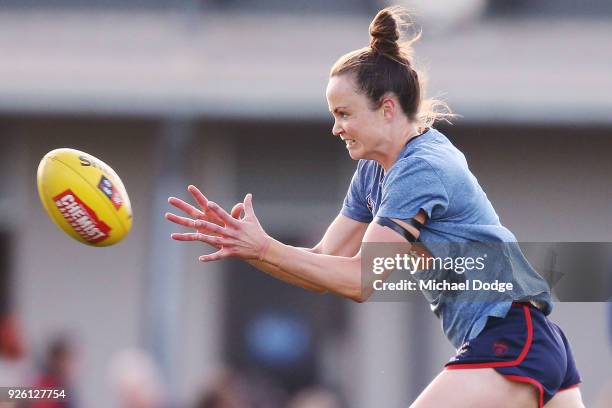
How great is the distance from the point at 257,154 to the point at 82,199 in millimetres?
6695

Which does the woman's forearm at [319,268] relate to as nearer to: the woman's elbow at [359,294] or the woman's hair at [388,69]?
the woman's elbow at [359,294]

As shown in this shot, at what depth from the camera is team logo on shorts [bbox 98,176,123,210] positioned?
581cm

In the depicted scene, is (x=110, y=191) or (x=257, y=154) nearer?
(x=110, y=191)

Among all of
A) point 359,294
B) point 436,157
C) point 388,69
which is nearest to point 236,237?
point 359,294

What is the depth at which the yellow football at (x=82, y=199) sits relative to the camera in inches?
226

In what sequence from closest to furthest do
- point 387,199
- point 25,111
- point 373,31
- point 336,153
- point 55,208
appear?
1. point 387,199
2. point 373,31
3. point 55,208
4. point 25,111
5. point 336,153

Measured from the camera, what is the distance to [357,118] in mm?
5184

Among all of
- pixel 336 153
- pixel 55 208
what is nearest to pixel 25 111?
pixel 336 153

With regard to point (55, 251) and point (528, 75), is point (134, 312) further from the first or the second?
point (528, 75)

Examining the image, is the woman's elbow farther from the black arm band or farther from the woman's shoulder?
the woman's shoulder

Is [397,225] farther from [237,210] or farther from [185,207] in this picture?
[185,207]

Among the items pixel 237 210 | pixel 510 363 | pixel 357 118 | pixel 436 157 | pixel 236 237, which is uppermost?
pixel 357 118

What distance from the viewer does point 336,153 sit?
1240cm

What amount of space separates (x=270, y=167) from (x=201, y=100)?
1.03 m
